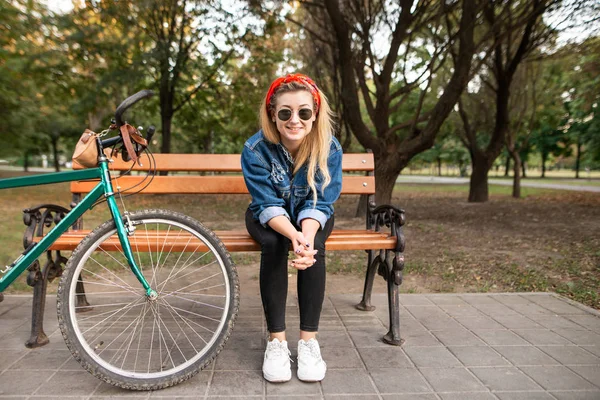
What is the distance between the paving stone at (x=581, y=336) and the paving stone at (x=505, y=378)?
704mm

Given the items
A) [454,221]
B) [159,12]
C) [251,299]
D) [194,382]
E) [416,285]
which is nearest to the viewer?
[194,382]

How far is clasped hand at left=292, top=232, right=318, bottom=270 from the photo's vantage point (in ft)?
7.20

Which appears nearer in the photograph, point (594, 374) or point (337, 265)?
point (594, 374)

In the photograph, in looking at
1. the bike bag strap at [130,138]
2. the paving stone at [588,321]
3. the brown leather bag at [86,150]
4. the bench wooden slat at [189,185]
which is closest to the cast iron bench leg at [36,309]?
the bench wooden slat at [189,185]

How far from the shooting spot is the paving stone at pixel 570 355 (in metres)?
2.50

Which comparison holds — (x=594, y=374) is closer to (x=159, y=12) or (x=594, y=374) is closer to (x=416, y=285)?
(x=416, y=285)

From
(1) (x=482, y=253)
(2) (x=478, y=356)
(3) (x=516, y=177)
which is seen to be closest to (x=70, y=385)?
(2) (x=478, y=356)

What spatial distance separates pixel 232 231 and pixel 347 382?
1273mm

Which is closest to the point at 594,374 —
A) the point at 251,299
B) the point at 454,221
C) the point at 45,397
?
the point at 251,299

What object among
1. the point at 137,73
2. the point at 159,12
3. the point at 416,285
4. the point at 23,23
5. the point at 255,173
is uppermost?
the point at 159,12

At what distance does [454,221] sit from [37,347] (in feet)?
26.9

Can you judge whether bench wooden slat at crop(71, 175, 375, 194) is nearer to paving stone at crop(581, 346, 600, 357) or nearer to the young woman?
the young woman

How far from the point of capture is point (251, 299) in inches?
143

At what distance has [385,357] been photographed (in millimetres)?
2541
